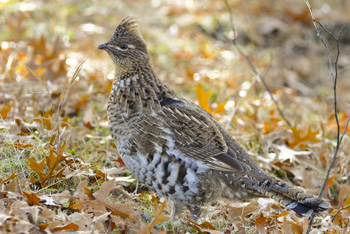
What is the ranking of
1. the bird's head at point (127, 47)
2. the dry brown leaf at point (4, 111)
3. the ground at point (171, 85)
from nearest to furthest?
the ground at point (171, 85) < the bird's head at point (127, 47) < the dry brown leaf at point (4, 111)

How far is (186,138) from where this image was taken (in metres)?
3.71

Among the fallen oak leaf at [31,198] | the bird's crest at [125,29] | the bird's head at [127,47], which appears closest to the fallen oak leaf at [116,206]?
the fallen oak leaf at [31,198]

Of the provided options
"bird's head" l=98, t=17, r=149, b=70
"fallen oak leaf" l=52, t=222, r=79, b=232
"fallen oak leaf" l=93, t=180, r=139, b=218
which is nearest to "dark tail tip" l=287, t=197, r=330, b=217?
"fallen oak leaf" l=93, t=180, r=139, b=218

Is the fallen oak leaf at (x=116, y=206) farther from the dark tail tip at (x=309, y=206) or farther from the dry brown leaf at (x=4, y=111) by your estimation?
the dry brown leaf at (x=4, y=111)

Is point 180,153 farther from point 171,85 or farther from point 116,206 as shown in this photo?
point 171,85

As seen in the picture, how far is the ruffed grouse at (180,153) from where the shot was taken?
11.8ft

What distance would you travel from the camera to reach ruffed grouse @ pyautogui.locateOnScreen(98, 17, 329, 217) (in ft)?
11.8

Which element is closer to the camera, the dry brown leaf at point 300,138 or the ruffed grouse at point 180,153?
the ruffed grouse at point 180,153

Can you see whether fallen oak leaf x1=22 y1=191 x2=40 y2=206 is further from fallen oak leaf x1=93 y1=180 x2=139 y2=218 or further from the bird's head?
the bird's head

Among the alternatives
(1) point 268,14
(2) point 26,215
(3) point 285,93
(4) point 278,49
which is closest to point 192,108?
(2) point 26,215

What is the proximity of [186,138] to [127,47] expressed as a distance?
1.13 meters

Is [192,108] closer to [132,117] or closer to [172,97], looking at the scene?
[172,97]

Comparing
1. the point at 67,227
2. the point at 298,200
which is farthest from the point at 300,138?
the point at 67,227

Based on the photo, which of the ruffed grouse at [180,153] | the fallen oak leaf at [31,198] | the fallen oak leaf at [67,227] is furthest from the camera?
the ruffed grouse at [180,153]
